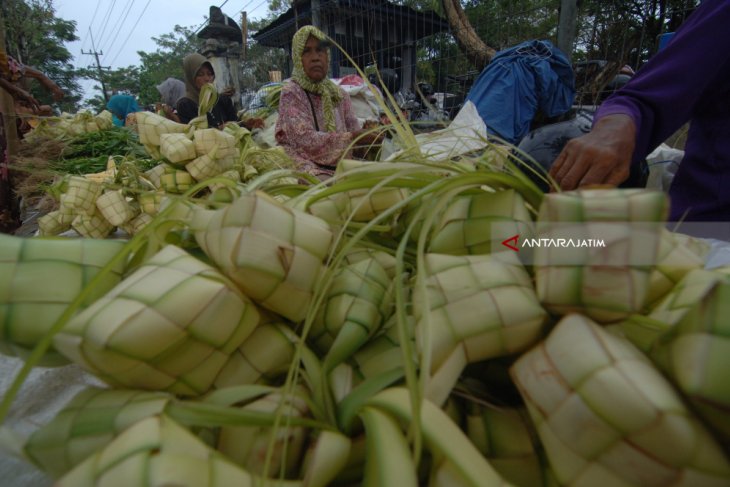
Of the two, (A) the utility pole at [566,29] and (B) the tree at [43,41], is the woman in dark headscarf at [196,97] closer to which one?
(A) the utility pole at [566,29]

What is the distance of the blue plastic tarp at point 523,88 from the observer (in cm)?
205

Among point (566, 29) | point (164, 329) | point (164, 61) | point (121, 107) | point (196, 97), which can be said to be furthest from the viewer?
point (164, 61)

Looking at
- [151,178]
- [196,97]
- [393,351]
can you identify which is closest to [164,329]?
[393,351]

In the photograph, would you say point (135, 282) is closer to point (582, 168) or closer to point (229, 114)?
point (582, 168)

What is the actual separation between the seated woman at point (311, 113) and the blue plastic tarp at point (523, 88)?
784mm

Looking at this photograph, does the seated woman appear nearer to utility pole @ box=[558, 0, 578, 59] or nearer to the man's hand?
utility pole @ box=[558, 0, 578, 59]

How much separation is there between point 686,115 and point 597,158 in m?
0.41

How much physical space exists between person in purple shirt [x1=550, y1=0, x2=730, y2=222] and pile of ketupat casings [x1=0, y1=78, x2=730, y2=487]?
44 centimetres

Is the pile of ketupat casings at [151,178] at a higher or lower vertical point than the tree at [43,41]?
lower

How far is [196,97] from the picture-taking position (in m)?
3.47

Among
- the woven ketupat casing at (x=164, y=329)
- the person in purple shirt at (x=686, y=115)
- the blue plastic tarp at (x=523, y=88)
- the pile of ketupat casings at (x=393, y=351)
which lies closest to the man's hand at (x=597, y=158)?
the person in purple shirt at (x=686, y=115)

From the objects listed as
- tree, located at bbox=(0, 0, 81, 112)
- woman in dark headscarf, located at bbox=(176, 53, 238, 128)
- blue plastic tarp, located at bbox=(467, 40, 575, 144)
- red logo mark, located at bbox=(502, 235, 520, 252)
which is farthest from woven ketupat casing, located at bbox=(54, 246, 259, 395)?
tree, located at bbox=(0, 0, 81, 112)

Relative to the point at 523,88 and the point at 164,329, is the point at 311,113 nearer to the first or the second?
the point at 523,88

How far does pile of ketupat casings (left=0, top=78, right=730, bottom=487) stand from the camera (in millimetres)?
227
